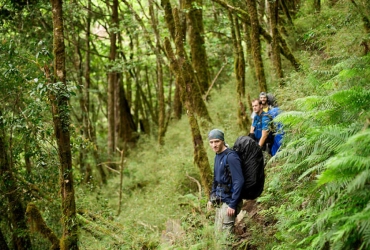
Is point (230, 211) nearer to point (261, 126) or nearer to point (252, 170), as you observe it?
point (252, 170)

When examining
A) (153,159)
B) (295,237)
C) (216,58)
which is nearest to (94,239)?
(295,237)

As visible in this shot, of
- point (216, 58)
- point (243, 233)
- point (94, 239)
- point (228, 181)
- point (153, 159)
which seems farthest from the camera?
point (216, 58)

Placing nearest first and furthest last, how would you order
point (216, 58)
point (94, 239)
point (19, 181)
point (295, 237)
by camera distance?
point (295, 237) → point (94, 239) → point (19, 181) → point (216, 58)

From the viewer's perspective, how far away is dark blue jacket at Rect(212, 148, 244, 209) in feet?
20.2

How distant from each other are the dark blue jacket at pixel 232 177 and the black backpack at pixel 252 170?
124mm

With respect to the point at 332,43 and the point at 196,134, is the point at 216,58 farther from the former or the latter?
the point at 196,134

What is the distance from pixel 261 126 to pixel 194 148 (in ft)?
5.52

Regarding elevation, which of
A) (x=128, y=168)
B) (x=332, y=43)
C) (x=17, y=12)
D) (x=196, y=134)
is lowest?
(x=128, y=168)

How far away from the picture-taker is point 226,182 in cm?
639

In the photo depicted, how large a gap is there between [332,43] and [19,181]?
9.11 meters

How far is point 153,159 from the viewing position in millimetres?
17875

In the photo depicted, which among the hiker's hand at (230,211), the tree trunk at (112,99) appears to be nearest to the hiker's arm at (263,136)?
the hiker's hand at (230,211)

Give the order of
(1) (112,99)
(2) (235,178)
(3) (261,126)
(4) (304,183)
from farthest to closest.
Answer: (1) (112,99)
(3) (261,126)
(2) (235,178)
(4) (304,183)

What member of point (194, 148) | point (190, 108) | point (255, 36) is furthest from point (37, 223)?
point (255, 36)
